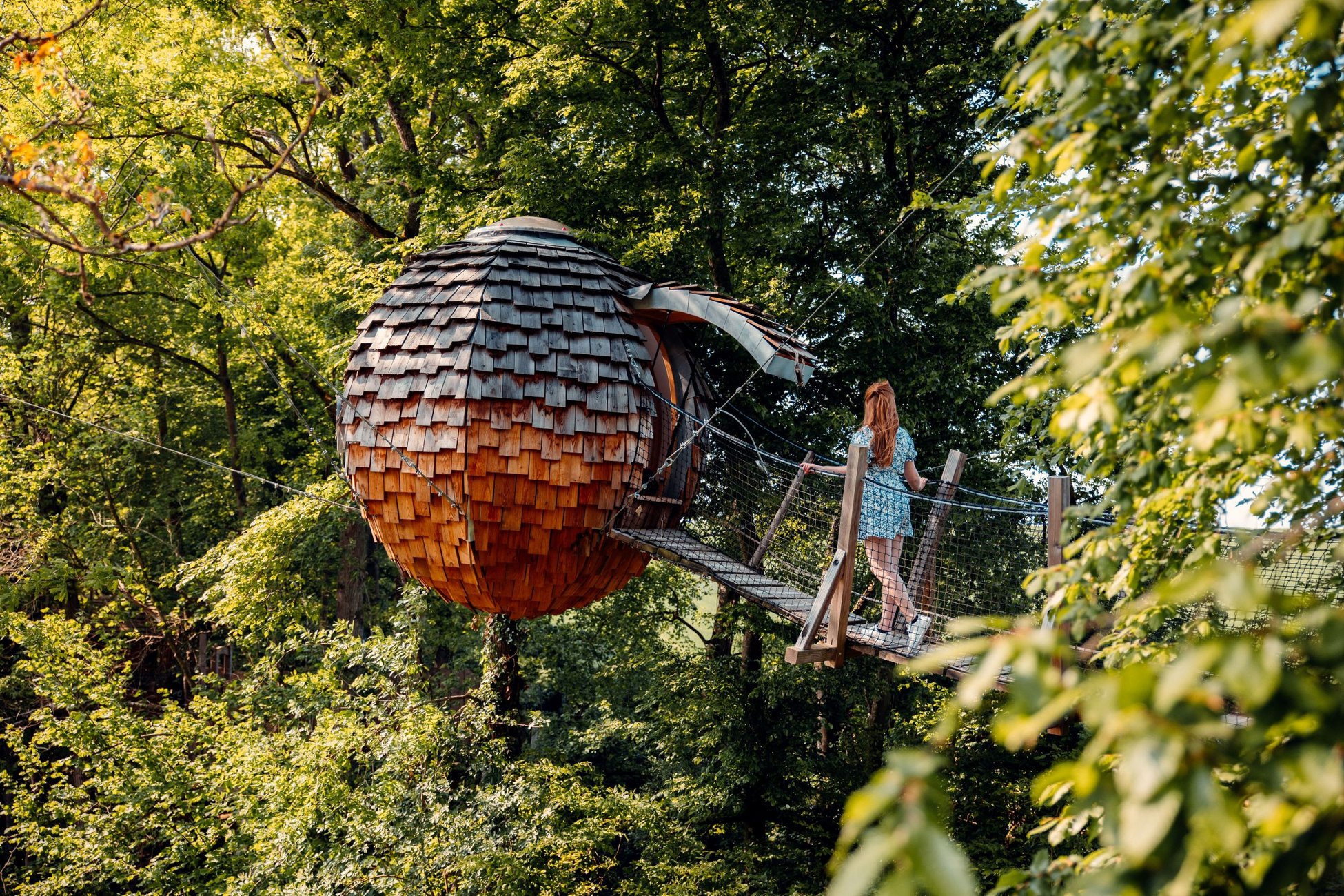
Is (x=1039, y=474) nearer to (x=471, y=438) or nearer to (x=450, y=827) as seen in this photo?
(x=471, y=438)

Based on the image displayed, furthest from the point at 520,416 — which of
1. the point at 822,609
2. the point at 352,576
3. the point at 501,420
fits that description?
the point at 352,576

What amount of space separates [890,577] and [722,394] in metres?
2.98

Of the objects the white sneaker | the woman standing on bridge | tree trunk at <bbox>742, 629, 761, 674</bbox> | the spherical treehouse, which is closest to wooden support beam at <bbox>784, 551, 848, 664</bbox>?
the white sneaker

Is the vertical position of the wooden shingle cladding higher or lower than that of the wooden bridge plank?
higher

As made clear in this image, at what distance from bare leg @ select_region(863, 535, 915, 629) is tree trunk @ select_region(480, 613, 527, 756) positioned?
3.56 m

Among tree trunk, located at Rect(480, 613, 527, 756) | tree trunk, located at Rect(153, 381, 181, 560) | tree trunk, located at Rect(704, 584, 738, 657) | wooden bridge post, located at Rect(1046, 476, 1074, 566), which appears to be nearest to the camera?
wooden bridge post, located at Rect(1046, 476, 1074, 566)

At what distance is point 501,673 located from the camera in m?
7.34

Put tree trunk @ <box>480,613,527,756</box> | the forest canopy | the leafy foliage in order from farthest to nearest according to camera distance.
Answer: tree trunk @ <box>480,613,527,756</box>
the forest canopy
the leafy foliage

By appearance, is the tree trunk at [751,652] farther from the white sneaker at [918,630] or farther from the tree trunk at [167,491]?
the tree trunk at [167,491]

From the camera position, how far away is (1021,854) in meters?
7.09

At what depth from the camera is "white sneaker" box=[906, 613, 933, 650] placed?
3.73 meters

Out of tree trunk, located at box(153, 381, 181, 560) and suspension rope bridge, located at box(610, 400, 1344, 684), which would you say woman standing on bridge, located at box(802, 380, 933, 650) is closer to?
suspension rope bridge, located at box(610, 400, 1344, 684)

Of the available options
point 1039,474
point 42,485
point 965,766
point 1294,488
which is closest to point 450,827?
point 965,766

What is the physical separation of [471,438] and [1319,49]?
3.16 m
